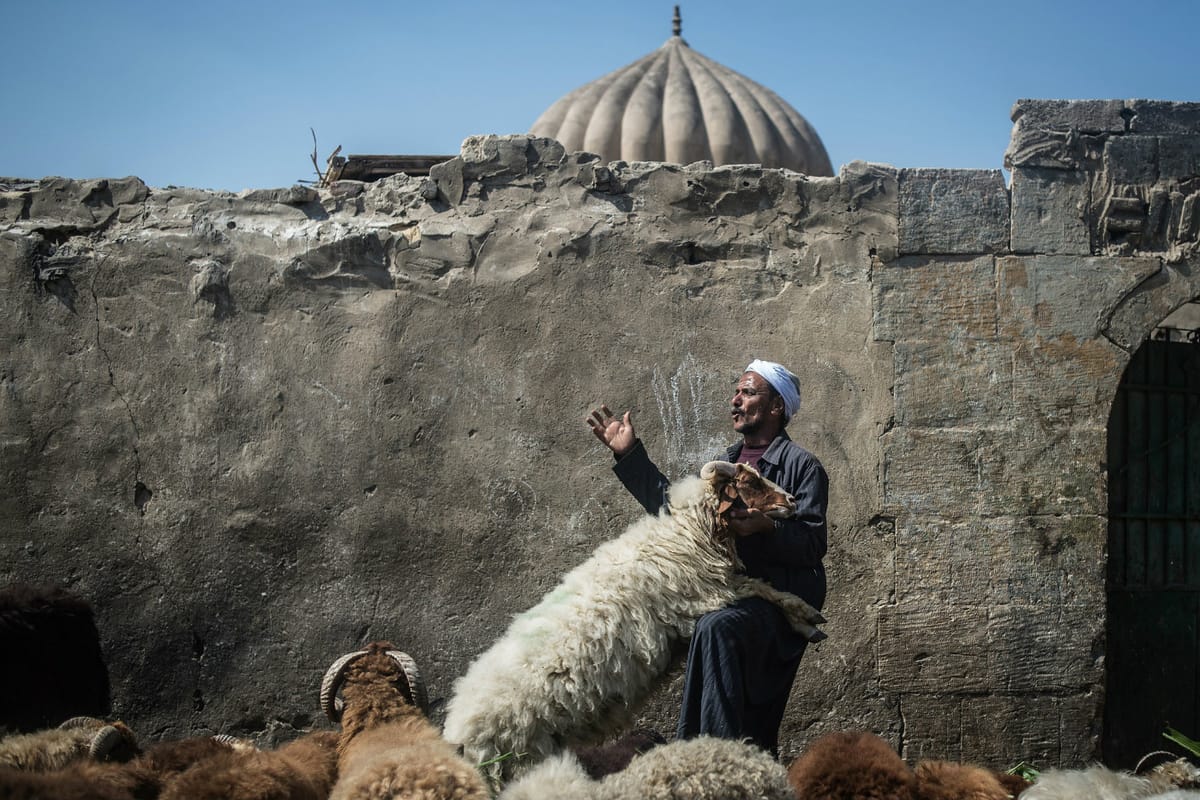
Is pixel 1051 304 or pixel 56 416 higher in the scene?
pixel 1051 304

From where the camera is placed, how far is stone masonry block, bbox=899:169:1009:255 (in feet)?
18.1

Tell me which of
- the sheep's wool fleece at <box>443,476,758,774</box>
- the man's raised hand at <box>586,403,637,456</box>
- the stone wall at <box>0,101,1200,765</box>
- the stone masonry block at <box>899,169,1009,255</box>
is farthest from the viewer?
the stone masonry block at <box>899,169,1009,255</box>

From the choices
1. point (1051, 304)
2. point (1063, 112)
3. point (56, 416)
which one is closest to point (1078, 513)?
point (1051, 304)

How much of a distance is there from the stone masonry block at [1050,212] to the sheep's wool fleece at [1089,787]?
8.55 ft

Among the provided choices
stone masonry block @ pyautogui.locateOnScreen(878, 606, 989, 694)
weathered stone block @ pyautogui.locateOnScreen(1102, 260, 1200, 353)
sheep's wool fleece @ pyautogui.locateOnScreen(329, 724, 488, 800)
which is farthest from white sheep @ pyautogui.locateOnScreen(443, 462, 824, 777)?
weathered stone block @ pyautogui.locateOnScreen(1102, 260, 1200, 353)

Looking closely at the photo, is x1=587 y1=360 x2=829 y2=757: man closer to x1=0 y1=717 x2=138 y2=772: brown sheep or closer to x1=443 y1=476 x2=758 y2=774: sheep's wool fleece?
x1=443 y1=476 x2=758 y2=774: sheep's wool fleece

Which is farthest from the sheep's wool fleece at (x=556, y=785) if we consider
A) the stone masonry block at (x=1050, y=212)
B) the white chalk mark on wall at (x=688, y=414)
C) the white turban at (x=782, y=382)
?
the stone masonry block at (x=1050, y=212)

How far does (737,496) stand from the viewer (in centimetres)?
386

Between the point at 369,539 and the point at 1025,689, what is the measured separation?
10.5 ft

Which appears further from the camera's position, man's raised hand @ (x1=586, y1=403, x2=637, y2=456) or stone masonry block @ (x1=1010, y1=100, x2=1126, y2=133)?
stone masonry block @ (x1=1010, y1=100, x2=1126, y2=133)

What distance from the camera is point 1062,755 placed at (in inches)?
214

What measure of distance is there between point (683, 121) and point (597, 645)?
10083mm

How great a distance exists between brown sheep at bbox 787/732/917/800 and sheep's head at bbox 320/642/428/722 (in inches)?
53.2

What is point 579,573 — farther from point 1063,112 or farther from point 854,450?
point 1063,112
